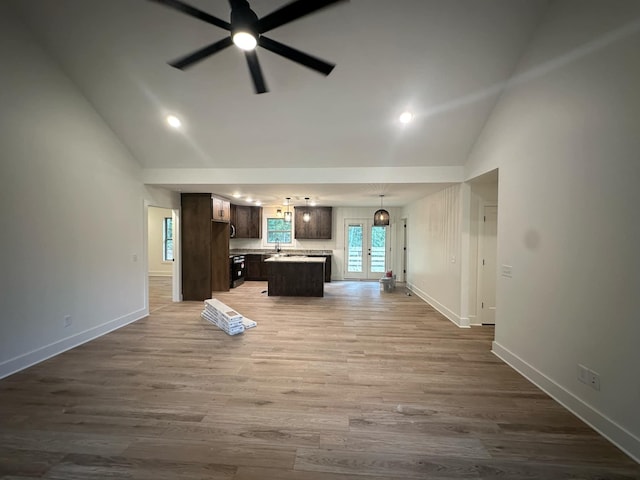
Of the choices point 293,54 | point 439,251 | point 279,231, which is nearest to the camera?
point 293,54

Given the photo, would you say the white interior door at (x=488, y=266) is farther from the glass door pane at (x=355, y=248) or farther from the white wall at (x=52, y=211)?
the white wall at (x=52, y=211)

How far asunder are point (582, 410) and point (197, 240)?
637 centimetres

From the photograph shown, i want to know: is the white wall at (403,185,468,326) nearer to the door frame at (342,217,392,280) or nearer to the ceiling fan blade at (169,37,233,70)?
the door frame at (342,217,392,280)

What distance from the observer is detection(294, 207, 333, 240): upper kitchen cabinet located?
926cm

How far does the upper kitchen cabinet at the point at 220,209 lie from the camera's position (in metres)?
6.38

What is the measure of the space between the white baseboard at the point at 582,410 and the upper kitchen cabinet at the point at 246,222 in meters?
7.66

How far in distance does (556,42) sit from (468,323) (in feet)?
12.4

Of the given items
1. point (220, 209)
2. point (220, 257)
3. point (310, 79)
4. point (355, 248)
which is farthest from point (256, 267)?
point (310, 79)

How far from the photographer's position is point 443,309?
17.5ft

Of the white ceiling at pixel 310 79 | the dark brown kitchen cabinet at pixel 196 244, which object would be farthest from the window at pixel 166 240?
the white ceiling at pixel 310 79

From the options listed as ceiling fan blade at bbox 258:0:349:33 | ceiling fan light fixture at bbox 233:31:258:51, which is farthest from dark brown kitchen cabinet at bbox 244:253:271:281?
ceiling fan blade at bbox 258:0:349:33

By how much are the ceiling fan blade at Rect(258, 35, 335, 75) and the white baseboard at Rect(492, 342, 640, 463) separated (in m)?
3.38

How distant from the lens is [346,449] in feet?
6.31

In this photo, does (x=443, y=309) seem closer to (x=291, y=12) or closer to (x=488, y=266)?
(x=488, y=266)
